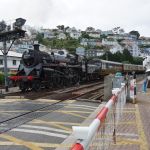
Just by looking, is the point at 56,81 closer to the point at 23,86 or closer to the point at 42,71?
the point at 42,71

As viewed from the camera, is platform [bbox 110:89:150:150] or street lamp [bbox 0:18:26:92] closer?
platform [bbox 110:89:150:150]

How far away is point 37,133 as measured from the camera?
1212 cm

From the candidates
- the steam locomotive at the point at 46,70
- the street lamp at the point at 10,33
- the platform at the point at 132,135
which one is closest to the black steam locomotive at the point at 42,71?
the steam locomotive at the point at 46,70

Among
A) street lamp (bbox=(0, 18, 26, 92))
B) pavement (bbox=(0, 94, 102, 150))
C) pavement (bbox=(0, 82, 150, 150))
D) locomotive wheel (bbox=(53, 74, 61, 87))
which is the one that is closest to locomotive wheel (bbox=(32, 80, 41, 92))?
locomotive wheel (bbox=(53, 74, 61, 87))

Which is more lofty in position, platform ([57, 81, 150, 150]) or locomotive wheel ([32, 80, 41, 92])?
locomotive wheel ([32, 80, 41, 92])

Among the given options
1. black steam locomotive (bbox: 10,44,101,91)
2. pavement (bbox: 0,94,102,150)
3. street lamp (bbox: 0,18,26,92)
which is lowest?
pavement (bbox: 0,94,102,150)

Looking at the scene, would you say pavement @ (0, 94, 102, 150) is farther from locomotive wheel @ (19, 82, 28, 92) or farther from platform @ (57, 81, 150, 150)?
locomotive wheel @ (19, 82, 28, 92)

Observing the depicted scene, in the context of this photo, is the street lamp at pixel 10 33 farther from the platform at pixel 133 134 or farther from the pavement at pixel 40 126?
the platform at pixel 133 134

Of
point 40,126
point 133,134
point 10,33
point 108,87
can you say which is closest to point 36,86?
point 10,33

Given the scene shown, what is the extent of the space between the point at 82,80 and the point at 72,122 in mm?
32975

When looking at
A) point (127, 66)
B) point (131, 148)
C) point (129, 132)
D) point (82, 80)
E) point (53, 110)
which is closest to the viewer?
point (131, 148)

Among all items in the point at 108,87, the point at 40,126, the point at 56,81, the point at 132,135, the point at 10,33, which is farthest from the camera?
the point at 56,81

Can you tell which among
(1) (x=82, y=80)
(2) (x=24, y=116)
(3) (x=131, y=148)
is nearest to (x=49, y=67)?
(1) (x=82, y=80)

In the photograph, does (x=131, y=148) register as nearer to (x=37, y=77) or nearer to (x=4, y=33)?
(x=37, y=77)
